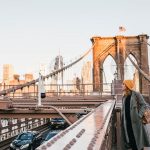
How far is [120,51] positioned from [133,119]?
39.4 metres

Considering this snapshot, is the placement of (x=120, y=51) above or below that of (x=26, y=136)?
above

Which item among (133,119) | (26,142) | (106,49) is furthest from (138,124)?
(106,49)

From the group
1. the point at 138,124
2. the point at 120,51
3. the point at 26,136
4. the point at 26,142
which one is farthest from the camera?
the point at 120,51

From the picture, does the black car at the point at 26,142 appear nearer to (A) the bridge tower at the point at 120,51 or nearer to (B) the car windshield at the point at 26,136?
(B) the car windshield at the point at 26,136

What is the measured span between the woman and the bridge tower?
37.2 m

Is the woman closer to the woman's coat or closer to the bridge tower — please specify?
the woman's coat

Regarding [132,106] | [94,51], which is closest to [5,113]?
[132,106]

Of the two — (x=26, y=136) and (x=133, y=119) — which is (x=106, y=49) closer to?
(x=26, y=136)

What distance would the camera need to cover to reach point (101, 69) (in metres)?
43.0

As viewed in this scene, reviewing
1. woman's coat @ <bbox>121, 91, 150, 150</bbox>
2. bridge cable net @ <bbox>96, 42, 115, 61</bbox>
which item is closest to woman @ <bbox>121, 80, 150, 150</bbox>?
woman's coat @ <bbox>121, 91, 150, 150</bbox>

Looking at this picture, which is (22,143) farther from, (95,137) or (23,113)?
(95,137)

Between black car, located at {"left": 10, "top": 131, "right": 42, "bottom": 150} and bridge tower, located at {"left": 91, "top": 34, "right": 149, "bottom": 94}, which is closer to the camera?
black car, located at {"left": 10, "top": 131, "right": 42, "bottom": 150}

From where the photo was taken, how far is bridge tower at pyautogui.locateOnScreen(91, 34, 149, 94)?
142 ft

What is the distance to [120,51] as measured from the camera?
44031 millimetres
